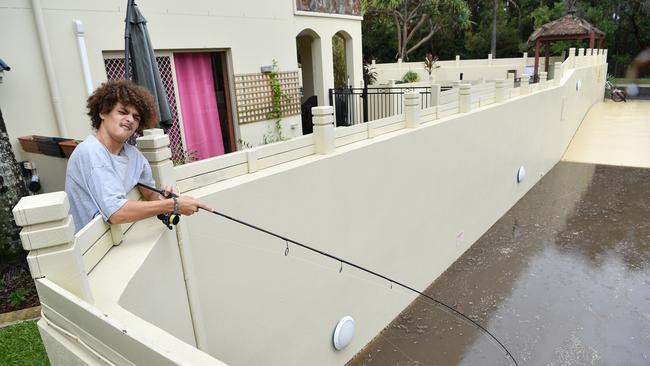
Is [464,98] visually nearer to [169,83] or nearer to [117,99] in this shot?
[169,83]

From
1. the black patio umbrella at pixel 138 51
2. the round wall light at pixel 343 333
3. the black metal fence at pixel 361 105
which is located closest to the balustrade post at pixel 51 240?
the black patio umbrella at pixel 138 51

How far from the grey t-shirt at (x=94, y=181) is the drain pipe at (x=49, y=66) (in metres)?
3.39

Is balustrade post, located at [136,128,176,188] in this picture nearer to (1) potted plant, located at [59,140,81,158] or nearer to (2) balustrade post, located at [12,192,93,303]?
(2) balustrade post, located at [12,192,93,303]

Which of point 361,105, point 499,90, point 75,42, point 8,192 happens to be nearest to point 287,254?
point 8,192

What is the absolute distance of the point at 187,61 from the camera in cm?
662

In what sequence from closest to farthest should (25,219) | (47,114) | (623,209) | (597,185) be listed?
(25,219) → (47,114) → (623,209) → (597,185)

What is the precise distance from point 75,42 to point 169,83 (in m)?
Result: 1.37

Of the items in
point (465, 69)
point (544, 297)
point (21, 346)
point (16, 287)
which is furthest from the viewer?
point (465, 69)

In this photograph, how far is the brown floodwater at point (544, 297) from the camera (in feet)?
18.8

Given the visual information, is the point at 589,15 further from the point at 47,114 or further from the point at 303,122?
the point at 47,114

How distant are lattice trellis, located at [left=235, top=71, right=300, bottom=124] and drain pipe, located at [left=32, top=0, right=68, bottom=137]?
271cm

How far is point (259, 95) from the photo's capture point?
757 cm

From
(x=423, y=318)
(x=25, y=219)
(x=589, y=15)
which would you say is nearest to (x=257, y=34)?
(x=423, y=318)

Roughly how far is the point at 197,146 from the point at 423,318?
4426mm
